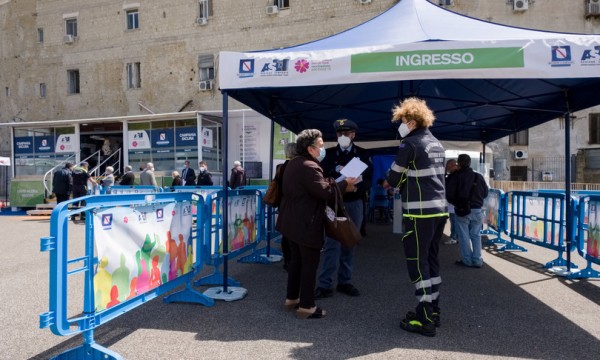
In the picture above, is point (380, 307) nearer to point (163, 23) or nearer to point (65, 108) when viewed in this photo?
point (163, 23)

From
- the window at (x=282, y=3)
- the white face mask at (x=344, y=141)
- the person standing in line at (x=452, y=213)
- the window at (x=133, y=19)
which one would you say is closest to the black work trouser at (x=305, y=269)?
the white face mask at (x=344, y=141)

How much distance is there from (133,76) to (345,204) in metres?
23.2

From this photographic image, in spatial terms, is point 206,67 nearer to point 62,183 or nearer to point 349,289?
point 62,183

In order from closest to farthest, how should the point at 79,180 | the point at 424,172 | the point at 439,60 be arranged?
the point at 424,172
the point at 439,60
the point at 79,180

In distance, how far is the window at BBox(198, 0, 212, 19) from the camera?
23653mm

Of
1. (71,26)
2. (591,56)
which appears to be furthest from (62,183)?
(71,26)

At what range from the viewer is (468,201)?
6684 millimetres

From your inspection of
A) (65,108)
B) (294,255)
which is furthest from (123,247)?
(65,108)

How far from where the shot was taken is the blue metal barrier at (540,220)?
6.74m

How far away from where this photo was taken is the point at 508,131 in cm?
989

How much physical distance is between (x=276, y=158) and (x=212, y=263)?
452 inches

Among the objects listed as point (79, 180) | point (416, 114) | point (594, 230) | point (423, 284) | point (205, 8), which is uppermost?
point (205, 8)

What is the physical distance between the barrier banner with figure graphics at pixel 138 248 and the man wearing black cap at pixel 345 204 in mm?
1573

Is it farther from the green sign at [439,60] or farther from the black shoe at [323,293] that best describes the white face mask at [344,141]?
the black shoe at [323,293]
